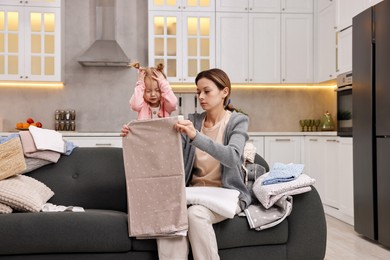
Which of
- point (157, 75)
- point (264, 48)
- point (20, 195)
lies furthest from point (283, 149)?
point (20, 195)

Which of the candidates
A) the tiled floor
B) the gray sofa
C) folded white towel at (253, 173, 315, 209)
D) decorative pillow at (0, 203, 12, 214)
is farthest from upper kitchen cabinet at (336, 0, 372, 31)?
decorative pillow at (0, 203, 12, 214)

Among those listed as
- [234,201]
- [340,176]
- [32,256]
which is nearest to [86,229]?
[32,256]

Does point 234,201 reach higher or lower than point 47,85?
lower

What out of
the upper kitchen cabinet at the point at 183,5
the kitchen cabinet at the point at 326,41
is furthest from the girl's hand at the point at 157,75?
the upper kitchen cabinet at the point at 183,5

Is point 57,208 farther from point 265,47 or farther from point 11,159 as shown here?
point 265,47

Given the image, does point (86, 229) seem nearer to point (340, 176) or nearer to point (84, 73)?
point (340, 176)

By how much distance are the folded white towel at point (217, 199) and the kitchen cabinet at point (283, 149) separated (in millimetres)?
3452

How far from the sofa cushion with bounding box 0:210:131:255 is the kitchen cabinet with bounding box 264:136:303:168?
372cm

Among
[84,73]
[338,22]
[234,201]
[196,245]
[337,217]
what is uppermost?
[338,22]

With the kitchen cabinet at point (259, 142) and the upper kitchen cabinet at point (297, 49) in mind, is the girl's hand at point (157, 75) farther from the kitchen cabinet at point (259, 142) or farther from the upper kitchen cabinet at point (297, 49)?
the upper kitchen cabinet at point (297, 49)

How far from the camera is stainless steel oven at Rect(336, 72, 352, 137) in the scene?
4.97 meters

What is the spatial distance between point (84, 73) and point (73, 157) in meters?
3.34

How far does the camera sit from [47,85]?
6324 millimetres

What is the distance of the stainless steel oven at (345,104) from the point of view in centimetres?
497
